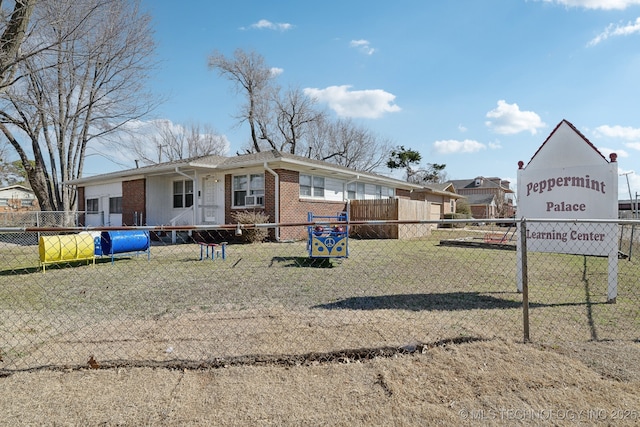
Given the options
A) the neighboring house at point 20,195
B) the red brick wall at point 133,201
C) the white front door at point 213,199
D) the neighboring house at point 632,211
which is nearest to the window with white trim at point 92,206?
the red brick wall at point 133,201

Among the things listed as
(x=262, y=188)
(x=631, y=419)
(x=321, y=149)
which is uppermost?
(x=321, y=149)

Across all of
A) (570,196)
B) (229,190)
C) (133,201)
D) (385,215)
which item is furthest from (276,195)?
(570,196)

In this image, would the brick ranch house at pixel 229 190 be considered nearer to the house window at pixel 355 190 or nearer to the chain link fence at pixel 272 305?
the house window at pixel 355 190

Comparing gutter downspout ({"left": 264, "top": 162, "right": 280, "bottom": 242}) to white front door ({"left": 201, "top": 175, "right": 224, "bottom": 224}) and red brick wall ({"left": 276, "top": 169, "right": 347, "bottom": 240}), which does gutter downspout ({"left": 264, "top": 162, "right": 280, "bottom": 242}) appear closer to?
red brick wall ({"left": 276, "top": 169, "right": 347, "bottom": 240})

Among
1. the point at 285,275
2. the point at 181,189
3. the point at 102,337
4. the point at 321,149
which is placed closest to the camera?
the point at 102,337

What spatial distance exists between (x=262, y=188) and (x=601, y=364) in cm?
1314

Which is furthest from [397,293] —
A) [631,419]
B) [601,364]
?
[631,419]

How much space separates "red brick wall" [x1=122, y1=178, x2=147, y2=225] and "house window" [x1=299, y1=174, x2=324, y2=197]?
7994 mm

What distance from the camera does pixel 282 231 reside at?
1450cm

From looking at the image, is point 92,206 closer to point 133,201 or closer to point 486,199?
point 133,201

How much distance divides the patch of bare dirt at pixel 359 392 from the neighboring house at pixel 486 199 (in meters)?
47.8

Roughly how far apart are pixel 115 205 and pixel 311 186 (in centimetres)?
1156

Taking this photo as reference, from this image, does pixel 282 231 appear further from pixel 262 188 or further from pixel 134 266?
pixel 134 266

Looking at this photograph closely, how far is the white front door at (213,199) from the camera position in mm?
16406
